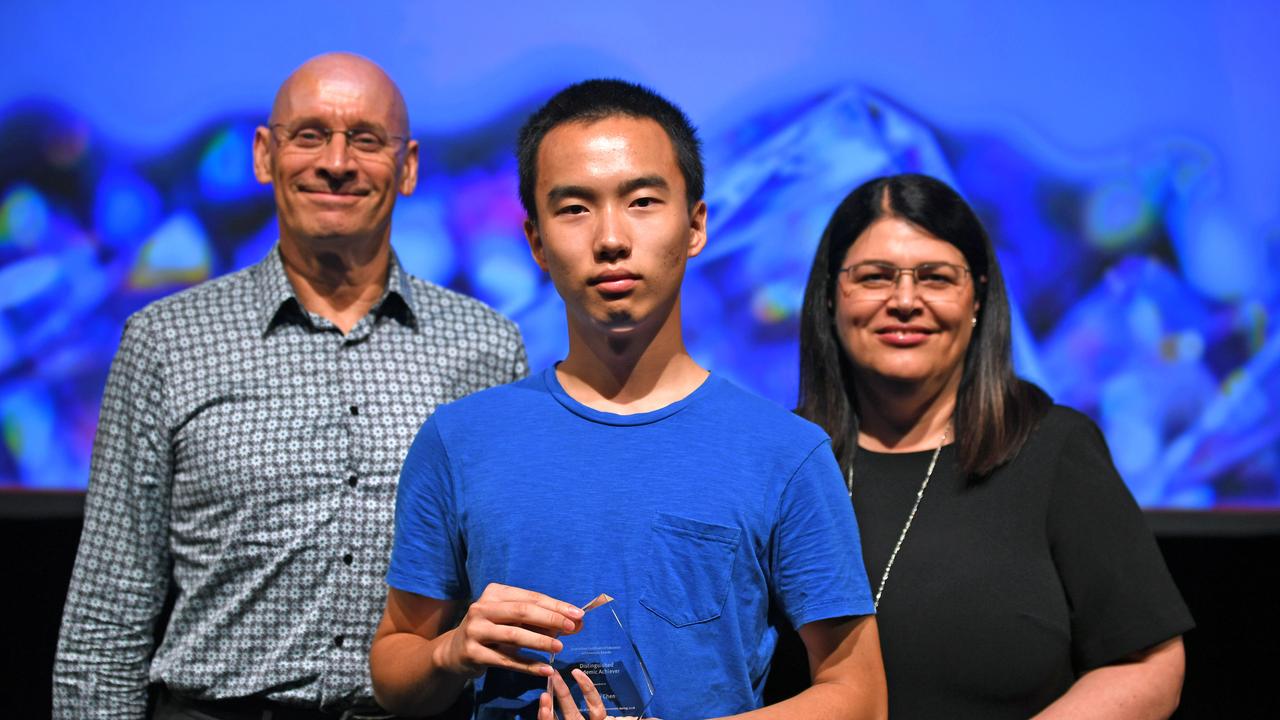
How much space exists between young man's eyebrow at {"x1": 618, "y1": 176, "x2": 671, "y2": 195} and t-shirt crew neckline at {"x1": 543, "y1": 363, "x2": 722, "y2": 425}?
0.27 metres

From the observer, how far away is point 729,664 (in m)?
1.38

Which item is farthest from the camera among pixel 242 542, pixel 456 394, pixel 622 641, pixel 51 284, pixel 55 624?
pixel 51 284

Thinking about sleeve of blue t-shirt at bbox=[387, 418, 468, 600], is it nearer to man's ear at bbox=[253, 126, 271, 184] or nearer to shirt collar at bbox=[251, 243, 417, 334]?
shirt collar at bbox=[251, 243, 417, 334]

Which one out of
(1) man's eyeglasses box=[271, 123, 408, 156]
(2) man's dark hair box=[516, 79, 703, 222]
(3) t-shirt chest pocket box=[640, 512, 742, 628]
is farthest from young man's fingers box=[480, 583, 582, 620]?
(1) man's eyeglasses box=[271, 123, 408, 156]

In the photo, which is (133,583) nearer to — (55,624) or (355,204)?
(355,204)

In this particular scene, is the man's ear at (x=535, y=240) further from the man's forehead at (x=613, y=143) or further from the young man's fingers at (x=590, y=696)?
the young man's fingers at (x=590, y=696)

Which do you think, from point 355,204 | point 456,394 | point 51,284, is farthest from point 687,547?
point 51,284

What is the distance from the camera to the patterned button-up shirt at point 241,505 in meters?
1.92

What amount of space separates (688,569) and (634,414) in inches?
8.8

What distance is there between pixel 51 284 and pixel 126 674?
1.46m

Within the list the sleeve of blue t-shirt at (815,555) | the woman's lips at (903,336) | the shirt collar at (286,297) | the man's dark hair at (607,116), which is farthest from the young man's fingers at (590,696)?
the shirt collar at (286,297)

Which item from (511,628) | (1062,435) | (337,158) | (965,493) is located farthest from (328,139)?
(1062,435)

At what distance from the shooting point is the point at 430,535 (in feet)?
4.83

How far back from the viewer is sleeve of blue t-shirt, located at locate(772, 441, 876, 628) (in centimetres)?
137
